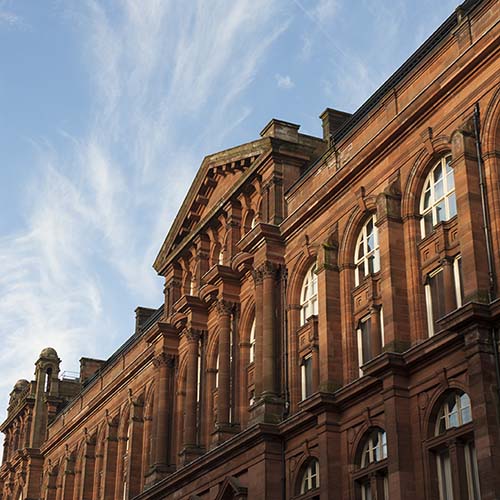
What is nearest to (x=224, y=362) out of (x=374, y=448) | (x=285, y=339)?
(x=285, y=339)

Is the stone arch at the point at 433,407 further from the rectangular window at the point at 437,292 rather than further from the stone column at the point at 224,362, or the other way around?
the stone column at the point at 224,362

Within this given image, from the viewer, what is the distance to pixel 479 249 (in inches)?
1164

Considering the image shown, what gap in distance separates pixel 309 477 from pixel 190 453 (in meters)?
10.0

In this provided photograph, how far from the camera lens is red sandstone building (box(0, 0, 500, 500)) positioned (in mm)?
30000

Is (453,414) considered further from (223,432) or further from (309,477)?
(223,432)

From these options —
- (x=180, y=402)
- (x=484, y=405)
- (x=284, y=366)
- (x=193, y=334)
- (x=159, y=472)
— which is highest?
(x=193, y=334)

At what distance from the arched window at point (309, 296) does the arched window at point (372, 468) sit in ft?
23.8

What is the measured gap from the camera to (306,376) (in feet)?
130

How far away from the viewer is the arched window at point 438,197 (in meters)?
32.6

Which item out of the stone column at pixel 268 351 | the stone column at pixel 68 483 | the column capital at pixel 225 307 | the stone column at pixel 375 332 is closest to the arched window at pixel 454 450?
the stone column at pixel 375 332

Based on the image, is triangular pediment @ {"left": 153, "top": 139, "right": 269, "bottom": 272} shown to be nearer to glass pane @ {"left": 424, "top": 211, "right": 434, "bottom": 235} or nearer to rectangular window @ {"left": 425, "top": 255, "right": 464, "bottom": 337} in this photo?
glass pane @ {"left": 424, "top": 211, "right": 434, "bottom": 235}

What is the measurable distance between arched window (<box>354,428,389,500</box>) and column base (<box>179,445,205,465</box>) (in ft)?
43.8

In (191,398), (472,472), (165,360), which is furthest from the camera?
(165,360)

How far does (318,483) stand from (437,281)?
889 cm
